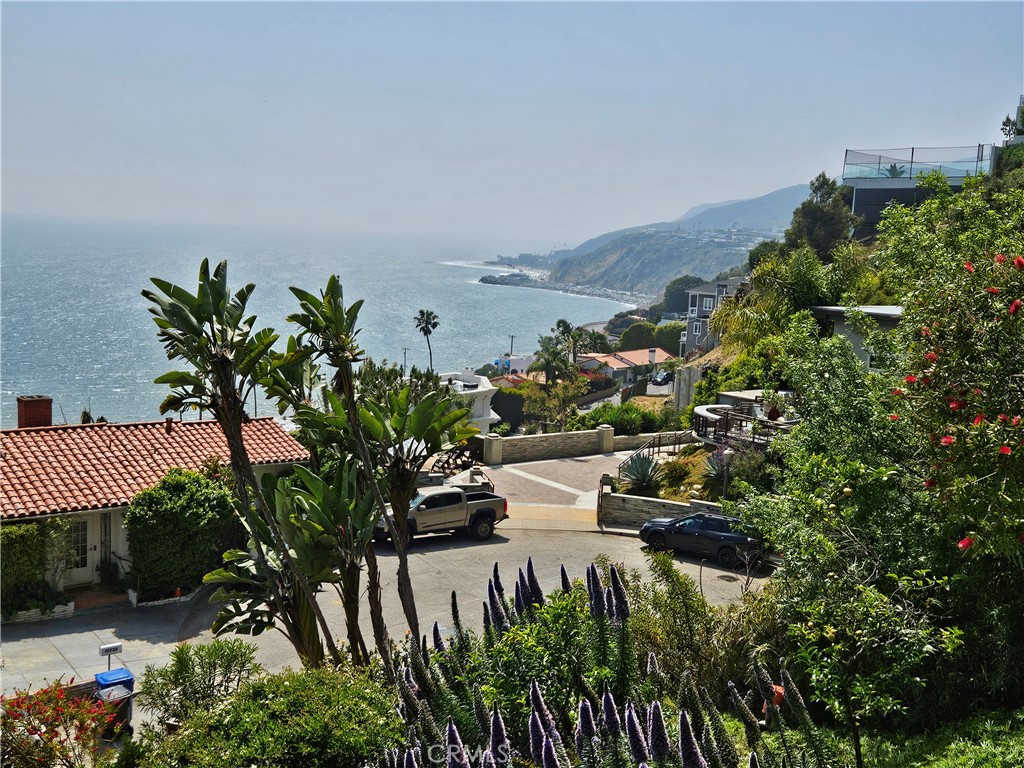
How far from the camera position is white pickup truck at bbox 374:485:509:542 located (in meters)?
23.5

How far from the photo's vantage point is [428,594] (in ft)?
62.1

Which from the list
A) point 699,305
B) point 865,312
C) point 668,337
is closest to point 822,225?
point 865,312

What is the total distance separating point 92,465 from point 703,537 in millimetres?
14574

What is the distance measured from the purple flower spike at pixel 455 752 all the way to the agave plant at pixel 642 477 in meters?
20.7

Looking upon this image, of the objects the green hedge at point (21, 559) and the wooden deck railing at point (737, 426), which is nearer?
the green hedge at point (21, 559)

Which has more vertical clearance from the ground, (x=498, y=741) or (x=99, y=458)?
(x=498, y=741)

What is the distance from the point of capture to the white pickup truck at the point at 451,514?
23500mm

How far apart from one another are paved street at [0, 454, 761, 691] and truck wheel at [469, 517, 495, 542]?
0.93ft

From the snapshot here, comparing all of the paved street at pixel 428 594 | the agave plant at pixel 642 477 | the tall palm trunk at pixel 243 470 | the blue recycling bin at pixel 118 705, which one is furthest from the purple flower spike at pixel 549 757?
the agave plant at pixel 642 477

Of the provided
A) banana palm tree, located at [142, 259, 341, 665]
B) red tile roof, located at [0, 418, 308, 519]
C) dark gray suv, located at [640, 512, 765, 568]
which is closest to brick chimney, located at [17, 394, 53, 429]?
red tile roof, located at [0, 418, 308, 519]

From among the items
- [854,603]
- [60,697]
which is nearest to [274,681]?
[60,697]

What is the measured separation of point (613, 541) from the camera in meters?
23.7

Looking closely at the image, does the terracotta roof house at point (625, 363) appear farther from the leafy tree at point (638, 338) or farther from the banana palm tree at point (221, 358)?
the banana palm tree at point (221, 358)

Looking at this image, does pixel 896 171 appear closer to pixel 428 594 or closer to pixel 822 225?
pixel 822 225
